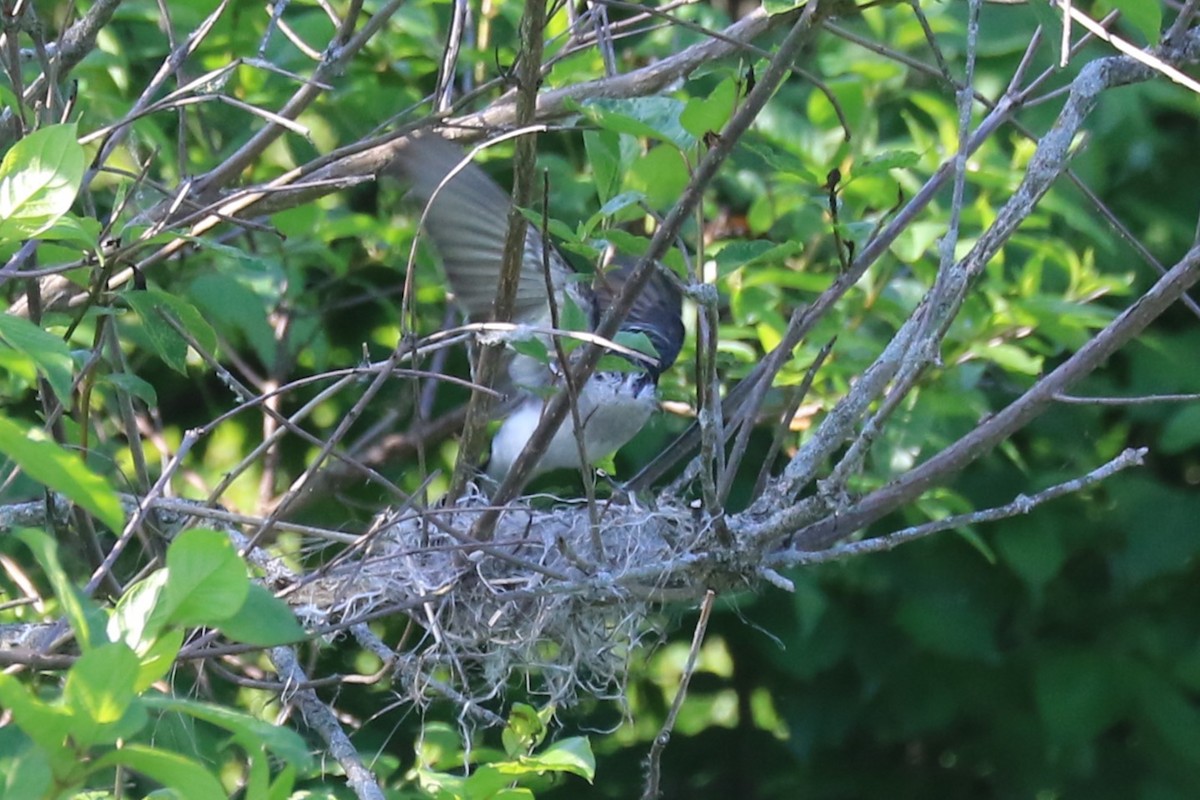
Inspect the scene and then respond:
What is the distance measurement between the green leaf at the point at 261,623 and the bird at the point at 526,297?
93 centimetres

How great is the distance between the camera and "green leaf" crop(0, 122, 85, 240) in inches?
42.2

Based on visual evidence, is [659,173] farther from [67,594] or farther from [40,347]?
[67,594]

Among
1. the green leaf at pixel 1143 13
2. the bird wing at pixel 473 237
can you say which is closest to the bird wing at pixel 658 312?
the bird wing at pixel 473 237

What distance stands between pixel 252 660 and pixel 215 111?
3.31 ft

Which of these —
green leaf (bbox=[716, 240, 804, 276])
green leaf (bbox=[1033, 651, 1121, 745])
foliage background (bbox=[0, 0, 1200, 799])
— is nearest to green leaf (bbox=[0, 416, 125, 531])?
green leaf (bbox=[716, 240, 804, 276])

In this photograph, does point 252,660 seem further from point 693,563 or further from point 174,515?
point 693,563

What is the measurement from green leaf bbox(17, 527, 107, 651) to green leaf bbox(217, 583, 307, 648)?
0.25 feet

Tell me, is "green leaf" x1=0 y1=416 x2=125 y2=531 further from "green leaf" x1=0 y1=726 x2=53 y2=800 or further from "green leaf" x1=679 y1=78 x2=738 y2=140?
"green leaf" x1=679 y1=78 x2=738 y2=140

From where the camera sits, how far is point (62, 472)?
32.1 inches

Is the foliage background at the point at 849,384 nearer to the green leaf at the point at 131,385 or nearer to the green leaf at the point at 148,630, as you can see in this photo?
the green leaf at the point at 131,385

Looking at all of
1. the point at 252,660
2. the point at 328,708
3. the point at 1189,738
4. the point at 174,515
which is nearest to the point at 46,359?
the point at 328,708

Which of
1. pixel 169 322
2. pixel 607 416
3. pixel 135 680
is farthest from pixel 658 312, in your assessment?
pixel 135 680

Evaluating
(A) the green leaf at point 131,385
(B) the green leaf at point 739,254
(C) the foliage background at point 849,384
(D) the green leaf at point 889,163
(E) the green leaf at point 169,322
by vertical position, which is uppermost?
(D) the green leaf at point 889,163

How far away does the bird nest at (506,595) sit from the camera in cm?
169
